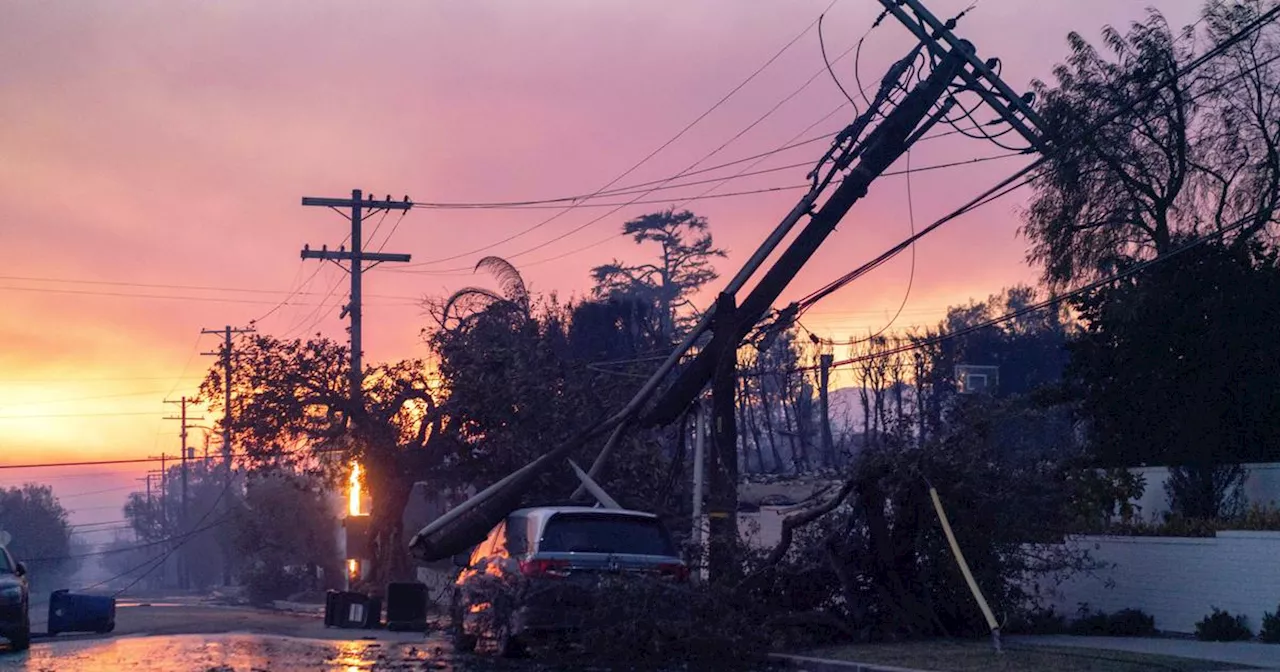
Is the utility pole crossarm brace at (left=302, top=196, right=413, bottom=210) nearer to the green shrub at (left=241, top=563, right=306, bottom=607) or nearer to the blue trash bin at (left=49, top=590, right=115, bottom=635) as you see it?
the blue trash bin at (left=49, top=590, right=115, bottom=635)

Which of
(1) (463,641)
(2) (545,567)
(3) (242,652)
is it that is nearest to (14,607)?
(3) (242,652)

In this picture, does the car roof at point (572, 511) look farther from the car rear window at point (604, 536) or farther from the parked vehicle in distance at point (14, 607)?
the parked vehicle in distance at point (14, 607)

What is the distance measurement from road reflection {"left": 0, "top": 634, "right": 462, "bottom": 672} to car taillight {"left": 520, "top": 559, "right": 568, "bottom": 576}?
1444mm

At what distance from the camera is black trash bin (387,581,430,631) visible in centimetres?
2745

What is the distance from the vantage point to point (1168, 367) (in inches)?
1041

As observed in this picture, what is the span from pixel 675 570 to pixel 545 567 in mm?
1654

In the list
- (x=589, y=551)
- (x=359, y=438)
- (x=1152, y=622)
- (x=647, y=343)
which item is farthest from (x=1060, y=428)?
(x=589, y=551)

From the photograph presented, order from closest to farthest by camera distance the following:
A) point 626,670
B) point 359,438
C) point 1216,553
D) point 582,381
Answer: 1. point 626,670
2. point 1216,553
3. point 582,381
4. point 359,438

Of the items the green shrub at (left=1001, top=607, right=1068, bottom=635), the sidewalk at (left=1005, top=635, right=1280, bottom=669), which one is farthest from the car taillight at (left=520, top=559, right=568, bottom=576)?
the green shrub at (left=1001, top=607, right=1068, bottom=635)

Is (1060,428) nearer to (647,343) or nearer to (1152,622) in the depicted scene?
(647,343)

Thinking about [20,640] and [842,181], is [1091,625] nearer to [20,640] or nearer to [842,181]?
[842,181]

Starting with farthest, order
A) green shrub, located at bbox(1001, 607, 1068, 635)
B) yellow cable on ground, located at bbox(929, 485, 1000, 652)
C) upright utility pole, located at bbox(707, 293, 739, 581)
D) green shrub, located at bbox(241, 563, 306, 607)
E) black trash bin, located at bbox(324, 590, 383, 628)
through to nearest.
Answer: green shrub, located at bbox(241, 563, 306, 607), black trash bin, located at bbox(324, 590, 383, 628), upright utility pole, located at bbox(707, 293, 739, 581), green shrub, located at bbox(1001, 607, 1068, 635), yellow cable on ground, located at bbox(929, 485, 1000, 652)

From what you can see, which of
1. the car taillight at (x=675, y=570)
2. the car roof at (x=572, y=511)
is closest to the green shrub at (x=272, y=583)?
the car roof at (x=572, y=511)

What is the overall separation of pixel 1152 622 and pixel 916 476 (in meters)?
4.47
